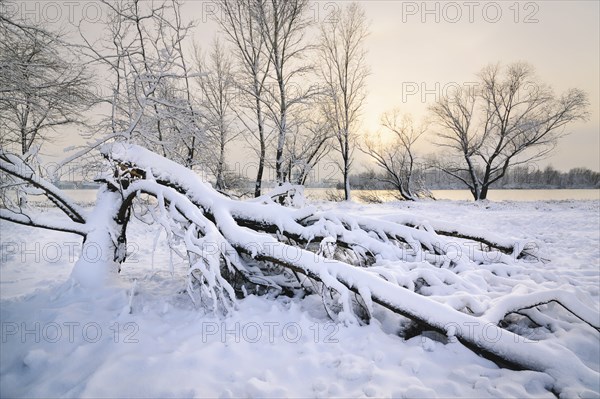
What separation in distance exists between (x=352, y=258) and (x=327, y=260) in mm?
1432

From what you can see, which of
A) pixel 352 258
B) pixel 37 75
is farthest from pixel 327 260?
pixel 37 75

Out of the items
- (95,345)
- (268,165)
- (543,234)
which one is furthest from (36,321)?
(543,234)

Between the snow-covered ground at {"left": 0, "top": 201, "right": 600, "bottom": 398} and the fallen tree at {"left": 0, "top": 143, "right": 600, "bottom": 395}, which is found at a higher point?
the fallen tree at {"left": 0, "top": 143, "right": 600, "bottom": 395}

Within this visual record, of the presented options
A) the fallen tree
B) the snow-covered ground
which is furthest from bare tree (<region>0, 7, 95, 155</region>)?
the snow-covered ground

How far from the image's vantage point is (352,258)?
4.86 m

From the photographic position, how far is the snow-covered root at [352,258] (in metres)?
2.64

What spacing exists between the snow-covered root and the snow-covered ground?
0.18 metres

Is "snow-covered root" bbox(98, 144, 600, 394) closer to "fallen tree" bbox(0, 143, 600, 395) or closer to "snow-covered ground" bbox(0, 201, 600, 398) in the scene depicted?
"fallen tree" bbox(0, 143, 600, 395)

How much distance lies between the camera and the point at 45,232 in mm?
9391

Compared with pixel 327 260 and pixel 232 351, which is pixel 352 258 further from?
pixel 232 351

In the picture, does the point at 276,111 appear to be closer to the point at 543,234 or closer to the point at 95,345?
the point at 543,234

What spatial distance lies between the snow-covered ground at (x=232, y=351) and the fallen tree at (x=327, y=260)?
20 cm

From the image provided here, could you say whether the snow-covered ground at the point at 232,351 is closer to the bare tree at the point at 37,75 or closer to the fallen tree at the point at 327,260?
the fallen tree at the point at 327,260

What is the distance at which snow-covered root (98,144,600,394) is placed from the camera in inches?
104
